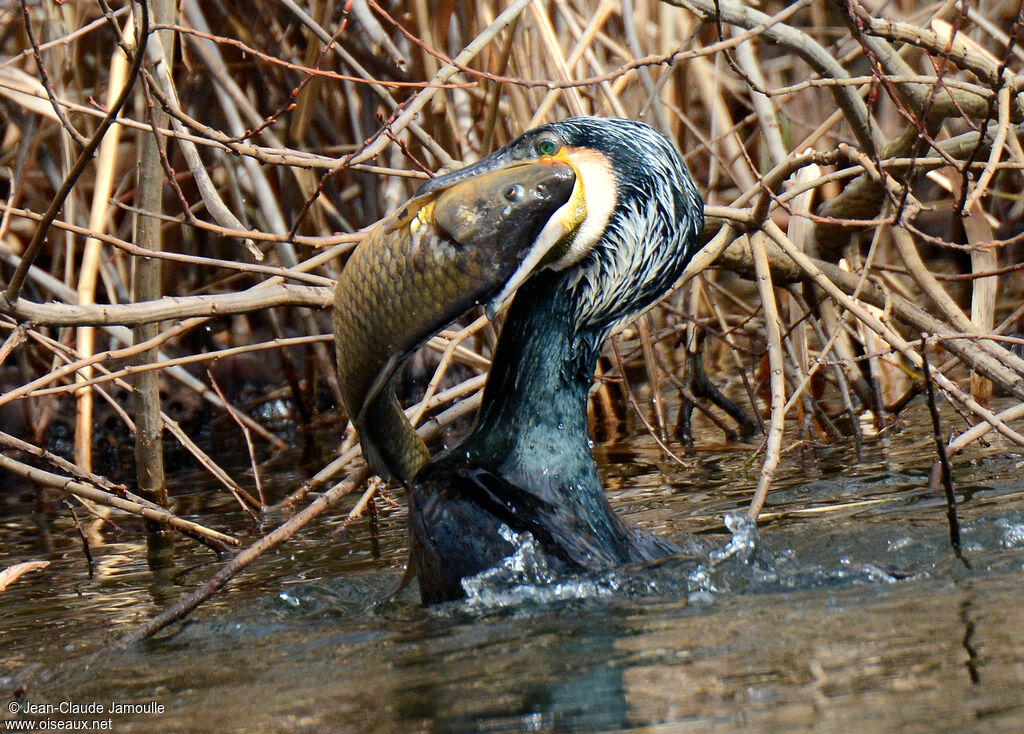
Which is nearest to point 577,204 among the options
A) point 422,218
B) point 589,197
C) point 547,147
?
point 589,197

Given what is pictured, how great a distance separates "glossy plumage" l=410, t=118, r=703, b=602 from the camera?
272cm

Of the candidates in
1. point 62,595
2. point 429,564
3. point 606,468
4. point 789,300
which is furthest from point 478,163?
point 789,300

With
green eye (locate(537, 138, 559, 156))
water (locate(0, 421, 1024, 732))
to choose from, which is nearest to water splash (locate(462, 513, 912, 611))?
water (locate(0, 421, 1024, 732))

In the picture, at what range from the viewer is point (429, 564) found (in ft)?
9.00

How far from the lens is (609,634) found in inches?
94.8

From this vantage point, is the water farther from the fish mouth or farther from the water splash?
the fish mouth

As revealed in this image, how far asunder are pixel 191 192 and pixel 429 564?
390 cm

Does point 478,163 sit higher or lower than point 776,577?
higher

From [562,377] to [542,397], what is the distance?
0.20 feet

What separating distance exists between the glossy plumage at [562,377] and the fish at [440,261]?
14 cm

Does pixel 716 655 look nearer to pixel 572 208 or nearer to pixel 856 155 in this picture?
pixel 572 208

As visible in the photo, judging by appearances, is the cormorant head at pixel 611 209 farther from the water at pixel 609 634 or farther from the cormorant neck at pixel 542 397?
the water at pixel 609 634

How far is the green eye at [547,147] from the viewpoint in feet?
8.92

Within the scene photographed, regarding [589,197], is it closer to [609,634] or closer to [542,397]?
[542,397]
